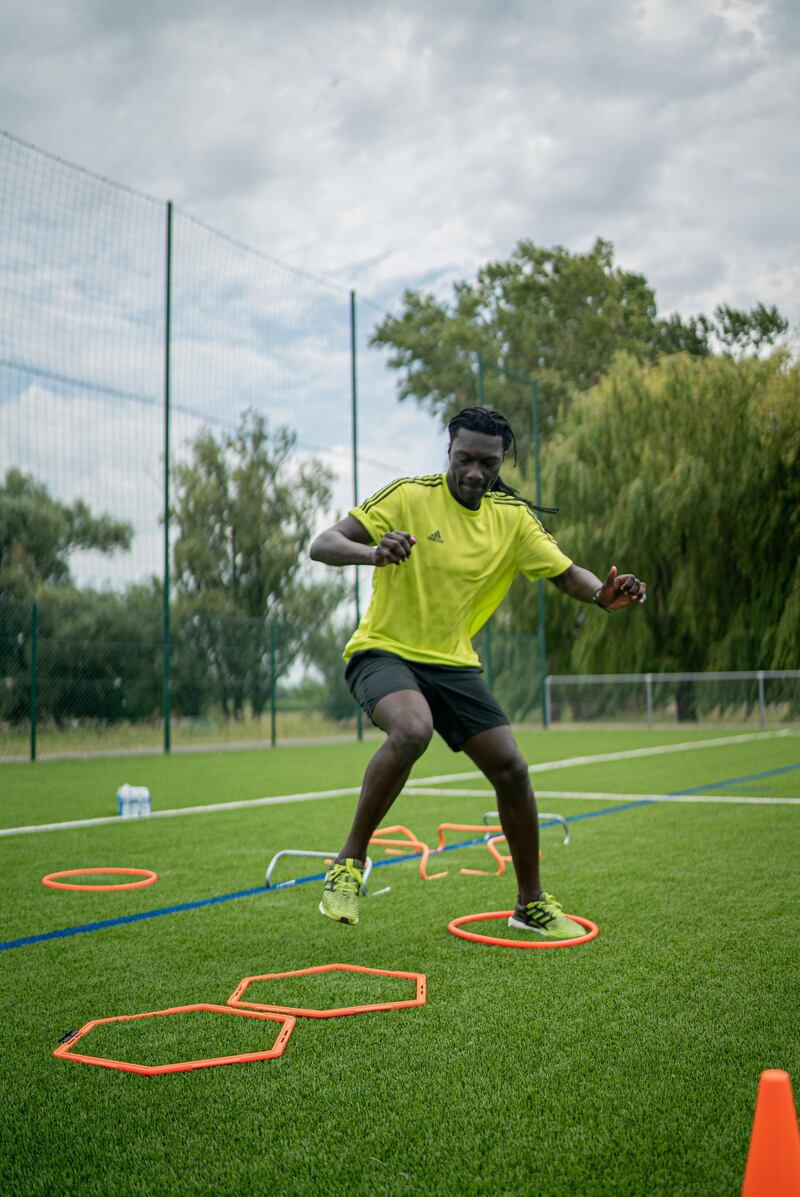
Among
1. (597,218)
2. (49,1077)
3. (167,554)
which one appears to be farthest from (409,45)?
(49,1077)

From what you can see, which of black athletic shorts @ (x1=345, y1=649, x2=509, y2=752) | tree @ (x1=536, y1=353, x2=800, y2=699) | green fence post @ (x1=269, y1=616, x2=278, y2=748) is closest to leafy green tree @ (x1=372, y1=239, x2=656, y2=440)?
tree @ (x1=536, y1=353, x2=800, y2=699)

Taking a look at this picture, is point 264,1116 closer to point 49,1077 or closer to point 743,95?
point 49,1077

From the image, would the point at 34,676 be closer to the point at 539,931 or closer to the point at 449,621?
the point at 449,621

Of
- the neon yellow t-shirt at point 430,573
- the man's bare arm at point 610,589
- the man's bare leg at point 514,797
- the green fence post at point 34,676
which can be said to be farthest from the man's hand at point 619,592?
the green fence post at point 34,676

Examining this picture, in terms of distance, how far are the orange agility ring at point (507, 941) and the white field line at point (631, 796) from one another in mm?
4481

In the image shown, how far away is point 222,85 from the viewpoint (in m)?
19.5

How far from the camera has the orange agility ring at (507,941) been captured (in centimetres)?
376

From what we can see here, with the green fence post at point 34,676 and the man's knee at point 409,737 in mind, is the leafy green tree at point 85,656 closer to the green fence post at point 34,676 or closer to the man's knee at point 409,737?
the green fence post at point 34,676

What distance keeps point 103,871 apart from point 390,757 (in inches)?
84.3

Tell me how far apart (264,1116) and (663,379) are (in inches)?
942

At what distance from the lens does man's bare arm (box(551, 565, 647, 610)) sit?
13.4 feet

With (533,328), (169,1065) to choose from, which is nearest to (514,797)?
(169,1065)

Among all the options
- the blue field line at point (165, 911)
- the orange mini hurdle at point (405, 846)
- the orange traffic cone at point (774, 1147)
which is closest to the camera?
the orange traffic cone at point (774, 1147)

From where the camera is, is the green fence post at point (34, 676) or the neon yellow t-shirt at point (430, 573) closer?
the neon yellow t-shirt at point (430, 573)
